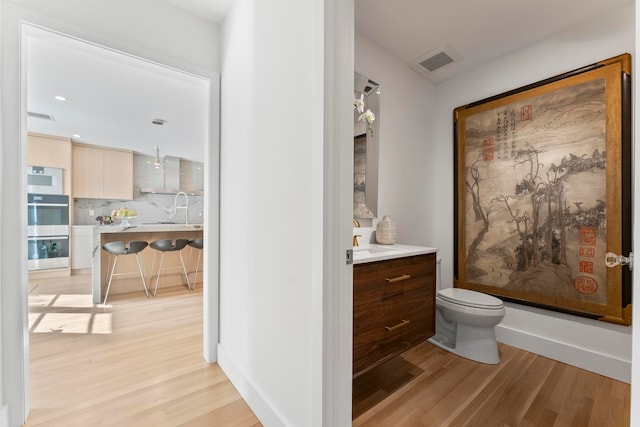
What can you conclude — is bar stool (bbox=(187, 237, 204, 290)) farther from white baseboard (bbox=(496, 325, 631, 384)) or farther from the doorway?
white baseboard (bbox=(496, 325, 631, 384))

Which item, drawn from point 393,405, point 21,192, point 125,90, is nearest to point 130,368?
point 21,192

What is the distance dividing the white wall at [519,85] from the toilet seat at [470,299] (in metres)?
0.47

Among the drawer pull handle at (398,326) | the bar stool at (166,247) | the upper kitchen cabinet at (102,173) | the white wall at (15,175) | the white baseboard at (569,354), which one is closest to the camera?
the white wall at (15,175)

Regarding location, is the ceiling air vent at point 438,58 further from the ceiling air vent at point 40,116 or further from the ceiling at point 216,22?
the ceiling air vent at point 40,116

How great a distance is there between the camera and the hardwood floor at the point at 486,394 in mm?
1489

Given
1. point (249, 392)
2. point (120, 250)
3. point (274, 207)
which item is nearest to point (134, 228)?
point (120, 250)

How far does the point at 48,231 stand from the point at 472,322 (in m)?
6.82

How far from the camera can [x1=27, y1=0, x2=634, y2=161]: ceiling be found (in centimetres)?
189

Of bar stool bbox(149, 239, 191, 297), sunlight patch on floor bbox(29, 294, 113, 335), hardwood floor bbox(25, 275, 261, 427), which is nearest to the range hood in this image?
bar stool bbox(149, 239, 191, 297)

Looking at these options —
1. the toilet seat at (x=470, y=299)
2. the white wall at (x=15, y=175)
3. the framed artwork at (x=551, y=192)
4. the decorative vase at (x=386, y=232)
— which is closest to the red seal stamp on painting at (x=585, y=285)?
the framed artwork at (x=551, y=192)

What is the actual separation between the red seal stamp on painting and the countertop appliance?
24.8ft

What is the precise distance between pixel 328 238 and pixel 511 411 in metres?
1.57

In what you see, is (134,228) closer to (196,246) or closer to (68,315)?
(196,246)

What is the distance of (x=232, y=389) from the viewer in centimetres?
174
